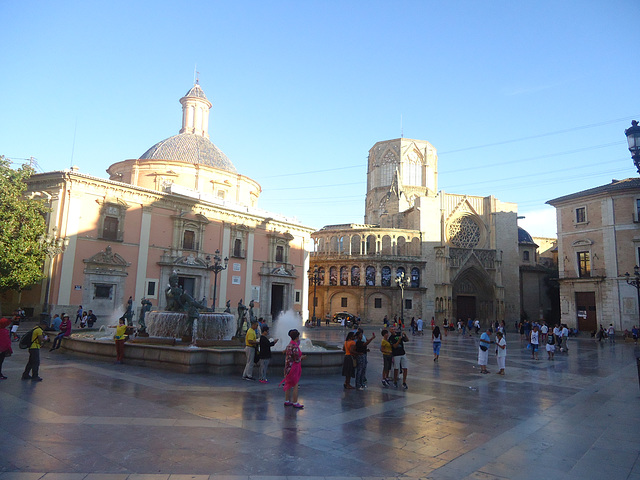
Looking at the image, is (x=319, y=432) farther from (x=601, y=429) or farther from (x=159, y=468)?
(x=601, y=429)

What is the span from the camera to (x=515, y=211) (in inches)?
2078

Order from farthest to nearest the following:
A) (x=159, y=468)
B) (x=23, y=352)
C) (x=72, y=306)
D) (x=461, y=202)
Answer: (x=461, y=202), (x=72, y=306), (x=23, y=352), (x=159, y=468)

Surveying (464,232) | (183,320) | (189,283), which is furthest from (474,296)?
(183,320)

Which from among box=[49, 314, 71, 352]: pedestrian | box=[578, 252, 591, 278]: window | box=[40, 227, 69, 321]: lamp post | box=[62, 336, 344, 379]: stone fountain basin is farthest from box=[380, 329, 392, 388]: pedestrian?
box=[578, 252, 591, 278]: window

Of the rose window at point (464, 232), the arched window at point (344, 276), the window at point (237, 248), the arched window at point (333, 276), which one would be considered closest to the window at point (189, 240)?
the window at point (237, 248)

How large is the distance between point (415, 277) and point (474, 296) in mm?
8108

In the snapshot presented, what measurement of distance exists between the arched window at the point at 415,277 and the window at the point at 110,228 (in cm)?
3041

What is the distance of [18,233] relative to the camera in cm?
2175

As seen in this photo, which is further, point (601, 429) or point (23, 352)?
point (23, 352)

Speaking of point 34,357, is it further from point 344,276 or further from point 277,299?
point 344,276

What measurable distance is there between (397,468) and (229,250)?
2890cm

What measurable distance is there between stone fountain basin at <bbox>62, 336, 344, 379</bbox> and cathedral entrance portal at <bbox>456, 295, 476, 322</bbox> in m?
39.8

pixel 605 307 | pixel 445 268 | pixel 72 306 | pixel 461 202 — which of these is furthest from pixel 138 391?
pixel 461 202

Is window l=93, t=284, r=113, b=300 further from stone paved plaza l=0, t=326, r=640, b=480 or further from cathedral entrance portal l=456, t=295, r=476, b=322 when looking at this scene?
cathedral entrance portal l=456, t=295, r=476, b=322
